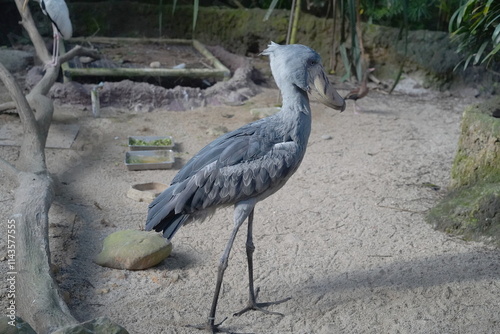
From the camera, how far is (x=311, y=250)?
3.94m

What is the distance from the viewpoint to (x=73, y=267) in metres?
3.61

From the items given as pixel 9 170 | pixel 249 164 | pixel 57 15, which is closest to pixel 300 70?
pixel 249 164

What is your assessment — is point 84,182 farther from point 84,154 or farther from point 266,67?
point 266,67

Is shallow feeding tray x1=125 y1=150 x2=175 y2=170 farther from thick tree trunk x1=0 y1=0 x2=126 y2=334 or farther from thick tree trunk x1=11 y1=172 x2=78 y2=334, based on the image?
thick tree trunk x1=11 y1=172 x2=78 y2=334

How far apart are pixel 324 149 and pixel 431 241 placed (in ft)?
6.29

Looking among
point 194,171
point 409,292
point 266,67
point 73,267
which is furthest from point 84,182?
point 266,67

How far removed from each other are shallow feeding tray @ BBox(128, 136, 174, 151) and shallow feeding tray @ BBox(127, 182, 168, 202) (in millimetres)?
779

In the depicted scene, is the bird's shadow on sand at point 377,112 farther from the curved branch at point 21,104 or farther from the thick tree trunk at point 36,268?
the thick tree trunk at point 36,268

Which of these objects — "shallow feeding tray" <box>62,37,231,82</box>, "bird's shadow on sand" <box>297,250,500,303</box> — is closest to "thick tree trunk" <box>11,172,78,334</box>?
"bird's shadow on sand" <box>297,250,500,303</box>

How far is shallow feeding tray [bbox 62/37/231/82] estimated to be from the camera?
7273 millimetres

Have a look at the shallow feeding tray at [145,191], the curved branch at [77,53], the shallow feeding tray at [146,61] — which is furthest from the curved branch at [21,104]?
the shallow feeding tray at [146,61]

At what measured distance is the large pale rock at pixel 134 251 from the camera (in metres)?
3.60

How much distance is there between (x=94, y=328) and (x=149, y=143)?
10.5 feet

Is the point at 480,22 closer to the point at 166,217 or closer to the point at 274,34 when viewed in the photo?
the point at 166,217
